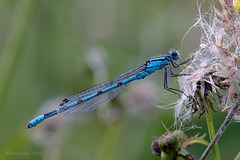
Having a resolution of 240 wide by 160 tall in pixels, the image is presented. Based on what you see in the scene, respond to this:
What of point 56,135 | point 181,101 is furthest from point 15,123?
point 181,101

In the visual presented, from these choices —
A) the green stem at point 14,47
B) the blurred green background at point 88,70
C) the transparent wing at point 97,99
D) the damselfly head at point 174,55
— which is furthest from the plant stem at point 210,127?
the green stem at point 14,47

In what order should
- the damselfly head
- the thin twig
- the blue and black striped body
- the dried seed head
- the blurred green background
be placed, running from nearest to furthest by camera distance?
the thin twig, the dried seed head, the damselfly head, the blue and black striped body, the blurred green background

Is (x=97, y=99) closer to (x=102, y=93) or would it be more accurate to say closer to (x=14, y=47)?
(x=102, y=93)

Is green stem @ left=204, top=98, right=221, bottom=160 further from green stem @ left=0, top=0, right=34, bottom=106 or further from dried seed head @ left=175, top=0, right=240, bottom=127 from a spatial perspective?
green stem @ left=0, top=0, right=34, bottom=106

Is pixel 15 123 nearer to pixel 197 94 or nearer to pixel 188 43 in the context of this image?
pixel 188 43

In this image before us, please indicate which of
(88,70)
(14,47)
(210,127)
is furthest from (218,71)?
(14,47)

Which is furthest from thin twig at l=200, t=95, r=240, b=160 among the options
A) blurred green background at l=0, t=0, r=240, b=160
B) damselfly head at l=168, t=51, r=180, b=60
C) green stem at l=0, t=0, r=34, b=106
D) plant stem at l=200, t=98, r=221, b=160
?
green stem at l=0, t=0, r=34, b=106
